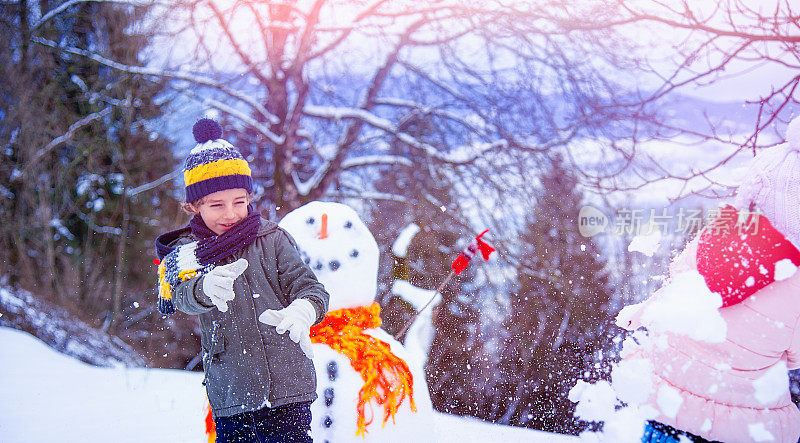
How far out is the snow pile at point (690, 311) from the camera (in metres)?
1.70

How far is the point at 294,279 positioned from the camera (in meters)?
1.72

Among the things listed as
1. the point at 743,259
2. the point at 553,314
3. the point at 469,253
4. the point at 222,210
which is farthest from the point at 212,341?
the point at 553,314

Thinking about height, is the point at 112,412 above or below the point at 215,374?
below

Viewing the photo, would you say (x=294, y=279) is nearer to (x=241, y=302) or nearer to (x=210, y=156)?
(x=241, y=302)

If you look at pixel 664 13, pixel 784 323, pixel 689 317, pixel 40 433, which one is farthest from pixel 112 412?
pixel 664 13

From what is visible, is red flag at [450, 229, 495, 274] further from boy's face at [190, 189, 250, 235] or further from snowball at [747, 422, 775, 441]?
snowball at [747, 422, 775, 441]

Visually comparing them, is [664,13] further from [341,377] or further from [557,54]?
[341,377]

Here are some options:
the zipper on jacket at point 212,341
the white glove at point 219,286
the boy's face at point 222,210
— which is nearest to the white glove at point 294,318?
the white glove at point 219,286

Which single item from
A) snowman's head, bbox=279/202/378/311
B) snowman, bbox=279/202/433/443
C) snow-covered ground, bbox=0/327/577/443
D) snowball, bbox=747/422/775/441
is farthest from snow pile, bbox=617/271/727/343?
snow-covered ground, bbox=0/327/577/443

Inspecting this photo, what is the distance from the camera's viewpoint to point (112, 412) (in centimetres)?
332

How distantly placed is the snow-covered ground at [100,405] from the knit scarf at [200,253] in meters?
1.18

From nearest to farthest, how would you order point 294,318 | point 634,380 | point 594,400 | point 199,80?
1. point 294,318
2. point 634,380
3. point 594,400
4. point 199,80

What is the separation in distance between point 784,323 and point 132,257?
21.9ft

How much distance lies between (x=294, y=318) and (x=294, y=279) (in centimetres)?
22
